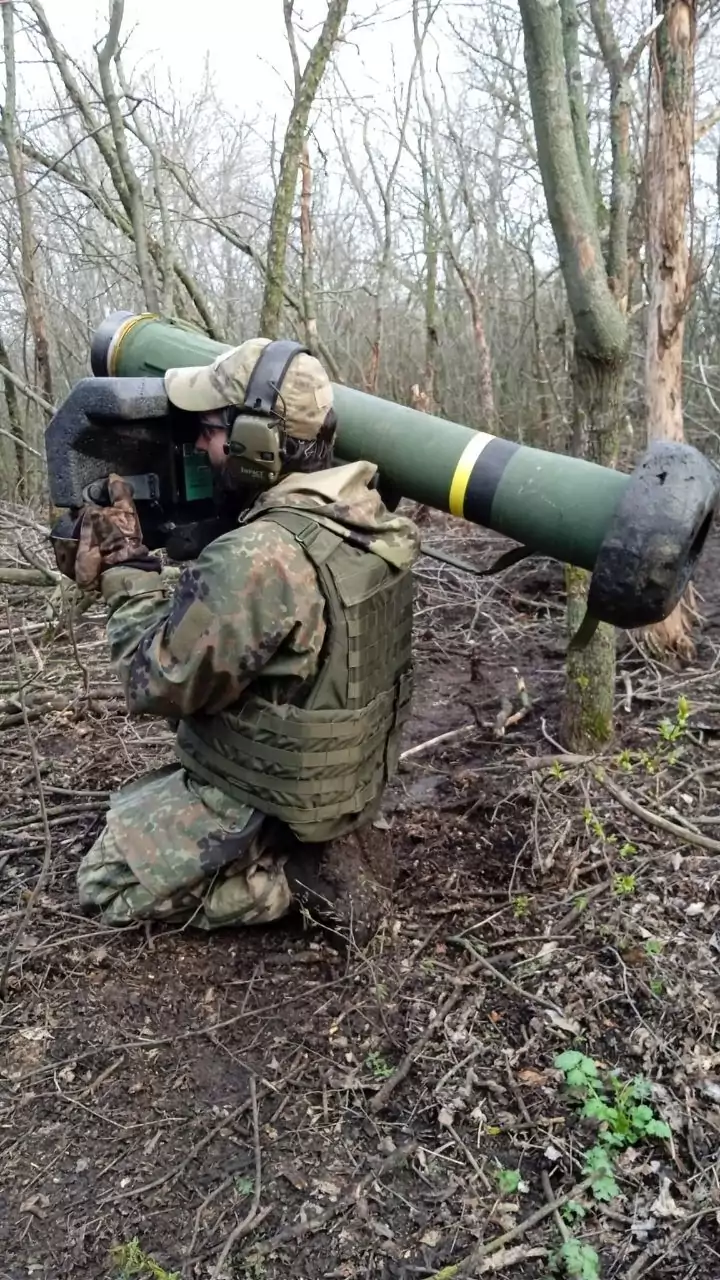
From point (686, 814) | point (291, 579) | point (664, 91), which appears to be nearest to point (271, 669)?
point (291, 579)

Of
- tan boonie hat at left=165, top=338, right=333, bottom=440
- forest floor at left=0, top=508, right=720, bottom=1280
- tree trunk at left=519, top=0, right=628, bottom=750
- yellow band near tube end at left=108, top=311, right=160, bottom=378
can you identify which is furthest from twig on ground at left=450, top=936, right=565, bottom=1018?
yellow band near tube end at left=108, top=311, right=160, bottom=378

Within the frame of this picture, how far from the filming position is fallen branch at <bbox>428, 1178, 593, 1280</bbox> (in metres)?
1.62

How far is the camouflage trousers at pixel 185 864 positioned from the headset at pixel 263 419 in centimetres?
91

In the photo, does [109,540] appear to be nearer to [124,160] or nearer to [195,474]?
[195,474]

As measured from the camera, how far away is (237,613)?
2062mm

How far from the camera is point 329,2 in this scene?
4910mm

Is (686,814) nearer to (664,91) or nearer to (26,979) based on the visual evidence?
(26,979)

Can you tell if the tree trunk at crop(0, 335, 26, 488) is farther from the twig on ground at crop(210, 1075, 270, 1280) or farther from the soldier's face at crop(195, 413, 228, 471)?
the twig on ground at crop(210, 1075, 270, 1280)

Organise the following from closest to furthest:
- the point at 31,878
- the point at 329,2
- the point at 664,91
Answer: the point at 31,878
the point at 664,91
the point at 329,2

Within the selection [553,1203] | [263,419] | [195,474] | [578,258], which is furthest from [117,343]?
[553,1203]

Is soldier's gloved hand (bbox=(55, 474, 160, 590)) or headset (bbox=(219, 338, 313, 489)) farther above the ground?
headset (bbox=(219, 338, 313, 489))

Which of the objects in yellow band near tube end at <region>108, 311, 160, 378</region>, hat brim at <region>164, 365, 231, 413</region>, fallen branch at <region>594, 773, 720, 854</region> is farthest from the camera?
fallen branch at <region>594, 773, 720, 854</region>

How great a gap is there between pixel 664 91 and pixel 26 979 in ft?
14.0

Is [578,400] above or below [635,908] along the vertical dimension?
above
